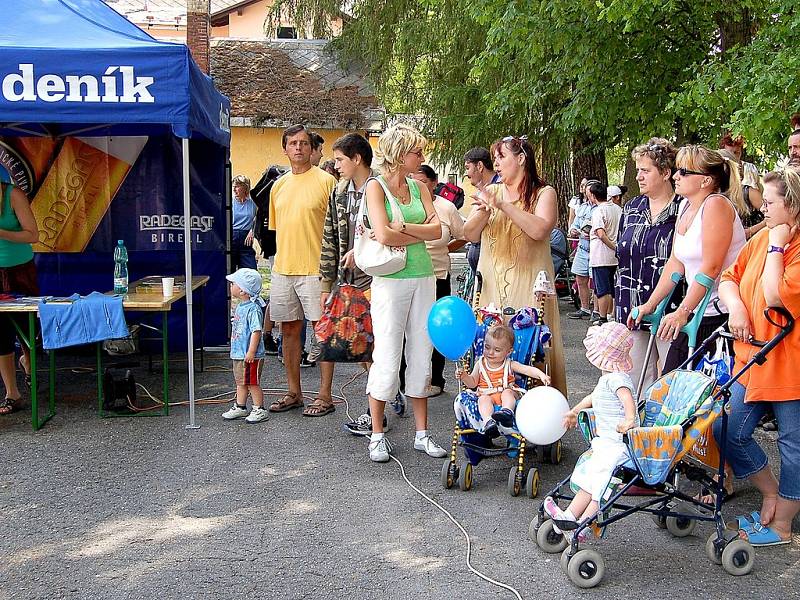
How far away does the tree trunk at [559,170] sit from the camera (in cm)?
1441

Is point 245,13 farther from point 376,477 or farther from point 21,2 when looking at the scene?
point 376,477

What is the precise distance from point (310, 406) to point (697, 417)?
138 inches

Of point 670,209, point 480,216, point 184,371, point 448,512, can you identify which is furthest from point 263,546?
point 184,371

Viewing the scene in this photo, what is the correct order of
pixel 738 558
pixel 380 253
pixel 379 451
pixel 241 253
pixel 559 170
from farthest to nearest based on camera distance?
pixel 559 170, pixel 241 253, pixel 379 451, pixel 380 253, pixel 738 558

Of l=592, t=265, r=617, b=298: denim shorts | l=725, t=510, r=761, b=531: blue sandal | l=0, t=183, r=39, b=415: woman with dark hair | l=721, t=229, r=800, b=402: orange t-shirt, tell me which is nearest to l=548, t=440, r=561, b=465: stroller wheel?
l=725, t=510, r=761, b=531: blue sandal

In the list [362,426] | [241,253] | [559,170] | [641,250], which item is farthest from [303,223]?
[559,170]

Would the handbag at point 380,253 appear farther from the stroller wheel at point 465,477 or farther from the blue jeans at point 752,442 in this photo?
the blue jeans at point 752,442

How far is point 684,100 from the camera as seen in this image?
8.62 meters

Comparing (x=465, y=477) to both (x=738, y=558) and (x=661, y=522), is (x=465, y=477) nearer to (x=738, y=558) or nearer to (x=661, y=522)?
(x=661, y=522)

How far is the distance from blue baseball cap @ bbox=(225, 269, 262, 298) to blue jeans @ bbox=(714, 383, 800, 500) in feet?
10.7

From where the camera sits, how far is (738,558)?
398 cm

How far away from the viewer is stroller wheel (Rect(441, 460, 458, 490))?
16.5ft

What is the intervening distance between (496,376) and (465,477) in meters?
0.58

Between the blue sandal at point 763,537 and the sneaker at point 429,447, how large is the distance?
1928 millimetres
